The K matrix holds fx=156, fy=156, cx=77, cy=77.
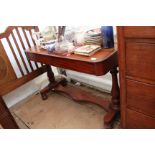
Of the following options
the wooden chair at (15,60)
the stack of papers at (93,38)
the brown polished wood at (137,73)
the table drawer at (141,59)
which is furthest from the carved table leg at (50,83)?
the table drawer at (141,59)

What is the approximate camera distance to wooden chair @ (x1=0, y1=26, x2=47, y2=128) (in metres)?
1.58

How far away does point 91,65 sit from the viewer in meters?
1.08

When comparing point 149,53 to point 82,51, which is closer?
point 149,53

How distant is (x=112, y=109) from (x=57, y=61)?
2.18 feet

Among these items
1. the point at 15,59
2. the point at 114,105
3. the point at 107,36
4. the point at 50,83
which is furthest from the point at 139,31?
the point at 50,83

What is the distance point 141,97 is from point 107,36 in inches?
18.8

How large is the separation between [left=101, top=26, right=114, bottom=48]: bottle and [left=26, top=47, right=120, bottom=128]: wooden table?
40 mm

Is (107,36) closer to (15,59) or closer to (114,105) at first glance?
(114,105)

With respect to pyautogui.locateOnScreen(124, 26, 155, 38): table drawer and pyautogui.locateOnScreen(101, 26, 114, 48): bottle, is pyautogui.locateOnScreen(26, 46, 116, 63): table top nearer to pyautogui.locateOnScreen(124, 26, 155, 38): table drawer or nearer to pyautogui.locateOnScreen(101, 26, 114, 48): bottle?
pyautogui.locateOnScreen(101, 26, 114, 48): bottle
